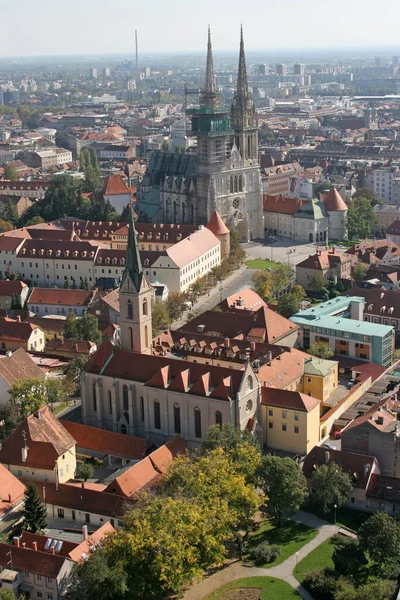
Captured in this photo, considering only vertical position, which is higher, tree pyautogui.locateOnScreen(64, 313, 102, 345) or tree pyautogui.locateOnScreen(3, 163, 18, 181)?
tree pyautogui.locateOnScreen(3, 163, 18, 181)

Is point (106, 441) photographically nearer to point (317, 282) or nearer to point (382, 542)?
point (382, 542)

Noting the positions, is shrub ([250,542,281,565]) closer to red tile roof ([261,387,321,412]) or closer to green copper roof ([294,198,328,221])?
red tile roof ([261,387,321,412])

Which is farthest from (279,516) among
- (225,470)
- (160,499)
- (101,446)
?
(101,446)

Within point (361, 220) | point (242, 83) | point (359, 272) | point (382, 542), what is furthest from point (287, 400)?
point (242, 83)

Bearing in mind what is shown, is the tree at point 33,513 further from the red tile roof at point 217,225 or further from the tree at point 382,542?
the red tile roof at point 217,225

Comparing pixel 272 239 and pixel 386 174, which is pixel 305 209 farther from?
pixel 386 174

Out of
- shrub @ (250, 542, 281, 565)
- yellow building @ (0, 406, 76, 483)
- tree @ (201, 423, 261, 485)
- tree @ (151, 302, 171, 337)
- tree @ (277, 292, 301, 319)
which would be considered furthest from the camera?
tree @ (277, 292, 301, 319)

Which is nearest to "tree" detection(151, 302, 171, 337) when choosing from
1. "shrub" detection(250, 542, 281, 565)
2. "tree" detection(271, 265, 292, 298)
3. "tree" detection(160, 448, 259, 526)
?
"tree" detection(271, 265, 292, 298)
